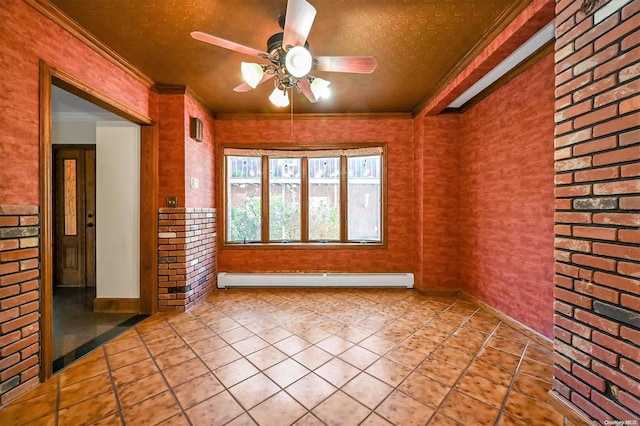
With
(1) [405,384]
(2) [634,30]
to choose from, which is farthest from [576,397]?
(2) [634,30]

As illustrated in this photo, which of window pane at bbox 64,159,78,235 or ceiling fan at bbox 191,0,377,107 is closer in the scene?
ceiling fan at bbox 191,0,377,107

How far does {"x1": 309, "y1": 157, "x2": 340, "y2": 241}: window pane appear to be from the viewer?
438 centimetres

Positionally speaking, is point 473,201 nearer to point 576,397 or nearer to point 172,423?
point 576,397

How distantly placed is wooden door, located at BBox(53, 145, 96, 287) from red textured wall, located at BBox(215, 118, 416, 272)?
223 centimetres

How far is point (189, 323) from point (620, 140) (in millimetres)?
3665

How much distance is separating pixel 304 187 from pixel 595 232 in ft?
11.5

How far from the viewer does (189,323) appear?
2877mm

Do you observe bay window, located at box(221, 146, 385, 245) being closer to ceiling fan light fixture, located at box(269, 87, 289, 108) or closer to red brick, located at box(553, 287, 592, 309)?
ceiling fan light fixture, located at box(269, 87, 289, 108)

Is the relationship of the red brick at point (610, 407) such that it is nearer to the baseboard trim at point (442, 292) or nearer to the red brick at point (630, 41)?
the red brick at point (630, 41)

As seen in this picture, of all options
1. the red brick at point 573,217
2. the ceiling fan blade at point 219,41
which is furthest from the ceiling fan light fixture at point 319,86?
the red brick at point 573,217

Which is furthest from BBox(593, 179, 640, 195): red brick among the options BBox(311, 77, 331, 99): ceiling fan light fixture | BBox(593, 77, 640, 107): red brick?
BBox(311, 77, 331, 99): ceiling fan light fixture

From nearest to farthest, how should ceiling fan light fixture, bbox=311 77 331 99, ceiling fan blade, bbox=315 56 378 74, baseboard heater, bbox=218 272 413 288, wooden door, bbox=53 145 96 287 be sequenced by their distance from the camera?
ceiling fan blade, bbox=315 56 378 74, ceiling fan light fixture, bbox=311 77 331 99, baseboard heater, bbox=218 272 413 288, wooden door, bbox=53 145 96 287

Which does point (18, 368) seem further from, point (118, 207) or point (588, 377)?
point (588, 377)

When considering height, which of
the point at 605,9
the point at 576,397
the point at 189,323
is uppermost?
the point at 605,9
